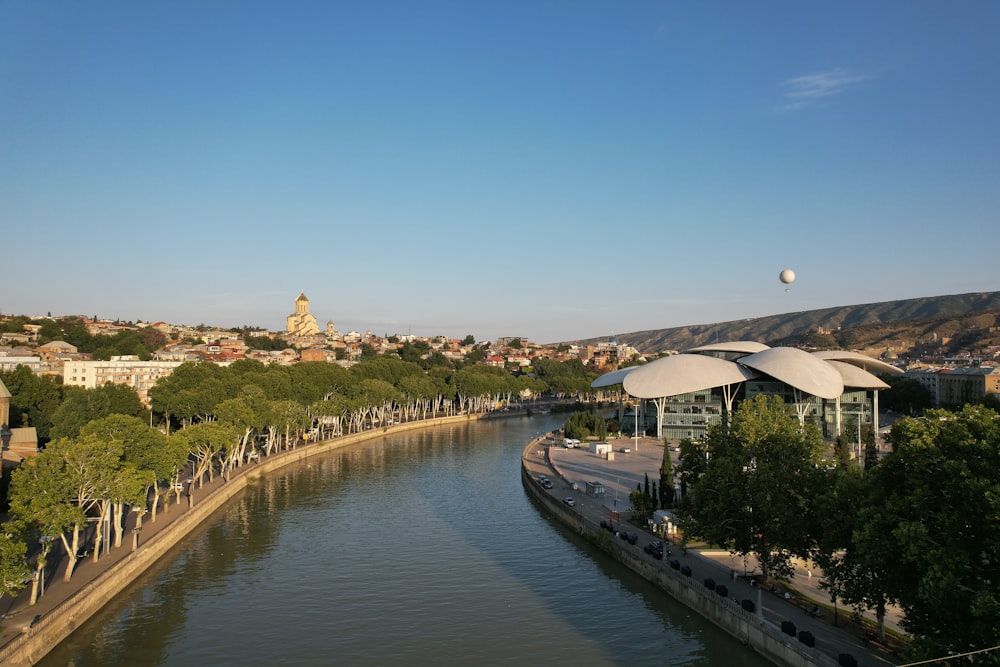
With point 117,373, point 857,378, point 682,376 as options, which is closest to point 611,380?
point 682,376

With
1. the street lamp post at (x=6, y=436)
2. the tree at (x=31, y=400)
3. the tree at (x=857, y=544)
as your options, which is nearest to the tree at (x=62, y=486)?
the street lamp post at (x=6, y=436)

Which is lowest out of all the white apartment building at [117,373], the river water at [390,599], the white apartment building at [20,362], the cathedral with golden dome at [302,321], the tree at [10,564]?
the river water at [390,599]

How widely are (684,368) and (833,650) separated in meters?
40.5

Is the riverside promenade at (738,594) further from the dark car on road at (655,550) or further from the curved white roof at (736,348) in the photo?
the curved white roof at (736,348)

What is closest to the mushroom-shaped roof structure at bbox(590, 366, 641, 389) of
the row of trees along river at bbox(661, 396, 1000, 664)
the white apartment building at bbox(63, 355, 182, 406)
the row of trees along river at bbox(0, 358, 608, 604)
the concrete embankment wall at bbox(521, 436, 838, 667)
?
the row of trees along river at bbox(0, 358, 608, 604)

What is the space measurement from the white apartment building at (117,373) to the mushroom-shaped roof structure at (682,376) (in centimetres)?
4385

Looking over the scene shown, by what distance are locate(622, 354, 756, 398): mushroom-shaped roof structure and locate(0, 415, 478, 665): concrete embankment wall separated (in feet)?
93.2

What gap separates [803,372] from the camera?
165 feet

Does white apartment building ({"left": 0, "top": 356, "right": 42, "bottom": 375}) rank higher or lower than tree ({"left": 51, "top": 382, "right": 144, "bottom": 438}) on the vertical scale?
higher

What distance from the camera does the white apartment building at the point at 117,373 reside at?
67.8 meters

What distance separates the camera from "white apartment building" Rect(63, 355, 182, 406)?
222 feet

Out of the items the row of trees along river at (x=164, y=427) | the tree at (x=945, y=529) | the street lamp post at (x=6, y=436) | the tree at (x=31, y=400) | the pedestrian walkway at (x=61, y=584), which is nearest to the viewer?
the tree at (x=945, y=529)

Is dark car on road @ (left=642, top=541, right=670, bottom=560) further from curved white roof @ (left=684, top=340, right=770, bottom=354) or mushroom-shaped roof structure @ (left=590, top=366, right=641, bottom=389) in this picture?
curved white roof @ (left=684, top=340, right=770, bottom=354)

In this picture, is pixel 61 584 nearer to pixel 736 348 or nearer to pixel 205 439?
pixel 205 439
